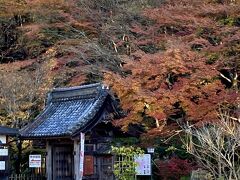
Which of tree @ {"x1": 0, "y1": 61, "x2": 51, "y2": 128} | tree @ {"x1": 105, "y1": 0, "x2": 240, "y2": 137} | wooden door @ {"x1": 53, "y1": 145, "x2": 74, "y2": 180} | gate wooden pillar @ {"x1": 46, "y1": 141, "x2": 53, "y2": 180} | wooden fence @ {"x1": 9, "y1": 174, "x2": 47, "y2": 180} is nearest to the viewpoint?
tree @ {"x1": 105, "y1": 0, "x2": 240, "y2": 137}

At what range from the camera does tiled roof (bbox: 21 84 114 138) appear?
15.7 meters

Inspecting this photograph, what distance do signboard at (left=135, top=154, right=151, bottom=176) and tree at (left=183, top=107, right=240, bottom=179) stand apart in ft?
5.80

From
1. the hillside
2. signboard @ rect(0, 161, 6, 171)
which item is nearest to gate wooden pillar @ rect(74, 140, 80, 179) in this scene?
the hillside

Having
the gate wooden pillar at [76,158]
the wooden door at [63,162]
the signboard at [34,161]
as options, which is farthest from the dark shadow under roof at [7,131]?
the gate wooden pillar at [76,158]

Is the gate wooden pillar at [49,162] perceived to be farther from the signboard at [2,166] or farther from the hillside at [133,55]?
the hillside at [133,55]

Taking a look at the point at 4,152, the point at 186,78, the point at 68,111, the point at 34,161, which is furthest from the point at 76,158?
the point at 186,78

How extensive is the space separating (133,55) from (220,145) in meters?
8.67

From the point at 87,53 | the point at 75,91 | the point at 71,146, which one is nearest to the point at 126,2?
the point at 87,53

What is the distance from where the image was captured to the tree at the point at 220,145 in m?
12.4

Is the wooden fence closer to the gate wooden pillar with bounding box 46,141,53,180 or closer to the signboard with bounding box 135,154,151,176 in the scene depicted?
the gate wooden pillar with bounding box 46,141,53,180

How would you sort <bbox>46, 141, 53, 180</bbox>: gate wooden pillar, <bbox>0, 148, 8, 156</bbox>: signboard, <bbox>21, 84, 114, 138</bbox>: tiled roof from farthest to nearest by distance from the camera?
<bbox>46, 141, 53, 180</bbox>: gate wooden pillar
<bbox>0, 148, 8, 156</bbox>: signboard
<bbox>21, 84, 114, 138</bbox>: tiled roof

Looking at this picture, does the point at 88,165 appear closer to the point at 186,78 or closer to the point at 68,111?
the point at 68,111

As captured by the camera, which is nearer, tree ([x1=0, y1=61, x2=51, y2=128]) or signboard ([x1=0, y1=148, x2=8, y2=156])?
signboard ([x1=0, y1=148, x2=8, y2=156])

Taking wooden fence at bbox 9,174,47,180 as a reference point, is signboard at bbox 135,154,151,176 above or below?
above
